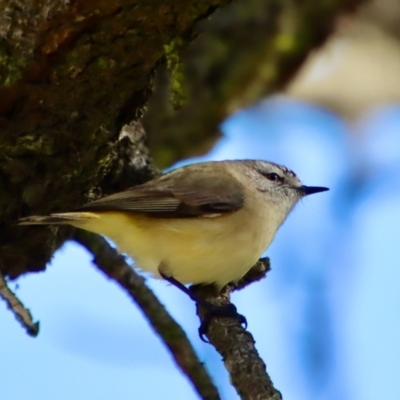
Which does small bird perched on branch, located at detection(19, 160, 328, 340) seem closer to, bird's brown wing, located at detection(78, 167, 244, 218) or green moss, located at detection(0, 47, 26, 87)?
bird's brown wing, located at detection(78, 167, 244, 218)

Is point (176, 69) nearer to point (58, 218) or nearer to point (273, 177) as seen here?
point (58, 218)

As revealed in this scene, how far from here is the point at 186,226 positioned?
4352 millimetres

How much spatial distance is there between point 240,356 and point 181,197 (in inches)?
57.4

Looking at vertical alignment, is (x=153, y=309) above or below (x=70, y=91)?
below

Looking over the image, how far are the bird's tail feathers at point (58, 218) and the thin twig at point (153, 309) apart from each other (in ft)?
1.05

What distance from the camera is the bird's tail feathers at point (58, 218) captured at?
3576 millimetres

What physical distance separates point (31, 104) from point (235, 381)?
130 centimetres

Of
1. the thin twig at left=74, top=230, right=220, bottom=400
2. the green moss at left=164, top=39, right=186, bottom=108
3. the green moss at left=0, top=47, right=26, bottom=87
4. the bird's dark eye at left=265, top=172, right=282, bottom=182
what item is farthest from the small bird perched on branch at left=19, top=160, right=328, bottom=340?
the green moss at left=0, top=47, right=26, bottom=87

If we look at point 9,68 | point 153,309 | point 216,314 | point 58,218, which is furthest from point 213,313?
point 9,68

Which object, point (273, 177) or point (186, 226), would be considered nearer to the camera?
point (186, 226)

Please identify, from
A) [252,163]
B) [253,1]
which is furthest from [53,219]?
[253,1]

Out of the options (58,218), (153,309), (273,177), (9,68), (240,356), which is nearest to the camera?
(9,68)

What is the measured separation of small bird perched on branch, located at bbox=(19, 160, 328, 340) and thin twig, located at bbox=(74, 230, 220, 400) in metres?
0.12

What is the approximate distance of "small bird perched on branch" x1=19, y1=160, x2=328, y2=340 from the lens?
4.19 meters
